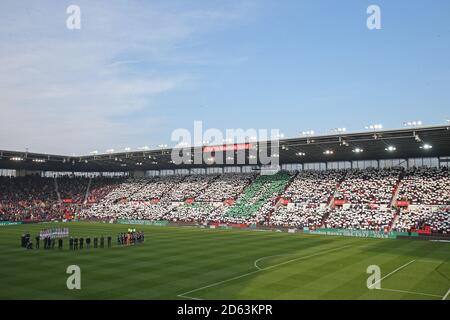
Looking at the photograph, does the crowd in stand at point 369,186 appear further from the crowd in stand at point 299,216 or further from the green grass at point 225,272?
the green grass at point 225,272

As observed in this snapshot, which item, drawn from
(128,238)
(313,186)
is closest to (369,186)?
(313,186)

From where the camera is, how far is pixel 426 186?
5534 cm

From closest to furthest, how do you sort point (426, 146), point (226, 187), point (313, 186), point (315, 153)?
point (426, 146)
point (313, 186)
point (315, 153)
point (226, 187)

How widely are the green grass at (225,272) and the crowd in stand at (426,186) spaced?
17.1 metres

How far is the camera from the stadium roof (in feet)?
167

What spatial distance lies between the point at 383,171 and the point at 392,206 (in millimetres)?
11772

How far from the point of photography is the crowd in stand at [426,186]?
52.0 meters

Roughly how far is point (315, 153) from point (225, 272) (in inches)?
1802

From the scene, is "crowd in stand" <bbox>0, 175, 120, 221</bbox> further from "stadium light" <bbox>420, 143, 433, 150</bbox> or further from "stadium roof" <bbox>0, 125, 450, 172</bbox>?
"stadium light" <bbox>420, 143, 433, 150</bbox>

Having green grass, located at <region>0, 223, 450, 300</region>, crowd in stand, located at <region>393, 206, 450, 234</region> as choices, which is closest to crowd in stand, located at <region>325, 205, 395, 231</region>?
crowd in stand, located at <region>393, 206, 450, 234</region>

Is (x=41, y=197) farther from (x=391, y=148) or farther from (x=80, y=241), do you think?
(x=391, y=148)

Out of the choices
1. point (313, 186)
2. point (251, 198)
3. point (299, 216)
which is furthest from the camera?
point (251, 198)
